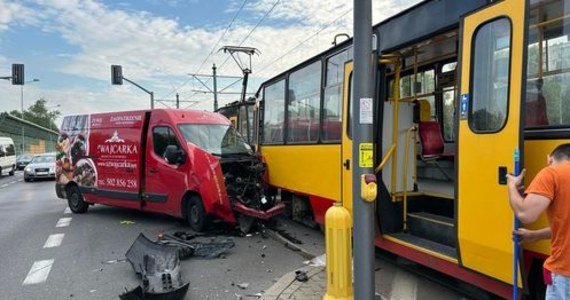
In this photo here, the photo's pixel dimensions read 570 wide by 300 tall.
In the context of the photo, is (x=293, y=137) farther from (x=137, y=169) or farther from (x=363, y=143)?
(x=363, y=143)

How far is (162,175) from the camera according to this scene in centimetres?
916

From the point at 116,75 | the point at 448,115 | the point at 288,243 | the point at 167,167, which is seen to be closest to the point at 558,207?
the point at 448,115

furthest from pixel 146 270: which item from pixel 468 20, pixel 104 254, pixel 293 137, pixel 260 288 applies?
pixel 468 20

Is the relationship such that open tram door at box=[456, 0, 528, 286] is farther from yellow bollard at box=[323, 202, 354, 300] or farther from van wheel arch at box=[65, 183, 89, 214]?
van wheel arch at box=[65, 183, 89, 214]

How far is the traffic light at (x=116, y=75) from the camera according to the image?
Result: 2519 cm

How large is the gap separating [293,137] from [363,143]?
470 centimetres

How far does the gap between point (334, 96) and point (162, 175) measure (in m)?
4.05

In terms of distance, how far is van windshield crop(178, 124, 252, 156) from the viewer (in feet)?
29.4

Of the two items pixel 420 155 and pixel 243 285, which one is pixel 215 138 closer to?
pixel 243 285

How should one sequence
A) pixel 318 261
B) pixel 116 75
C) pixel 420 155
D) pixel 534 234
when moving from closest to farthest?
pixel 534 234
pixel 420 155
pixel 318 261
pixel 116 75

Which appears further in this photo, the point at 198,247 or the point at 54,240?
the point at 54,240

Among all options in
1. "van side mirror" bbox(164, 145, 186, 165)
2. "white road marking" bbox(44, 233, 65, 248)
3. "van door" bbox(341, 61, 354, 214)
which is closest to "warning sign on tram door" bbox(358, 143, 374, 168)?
"van door" bbox(341, 61, 354, 214)

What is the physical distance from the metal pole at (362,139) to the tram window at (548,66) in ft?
4.20

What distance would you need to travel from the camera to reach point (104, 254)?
728 centimetres
